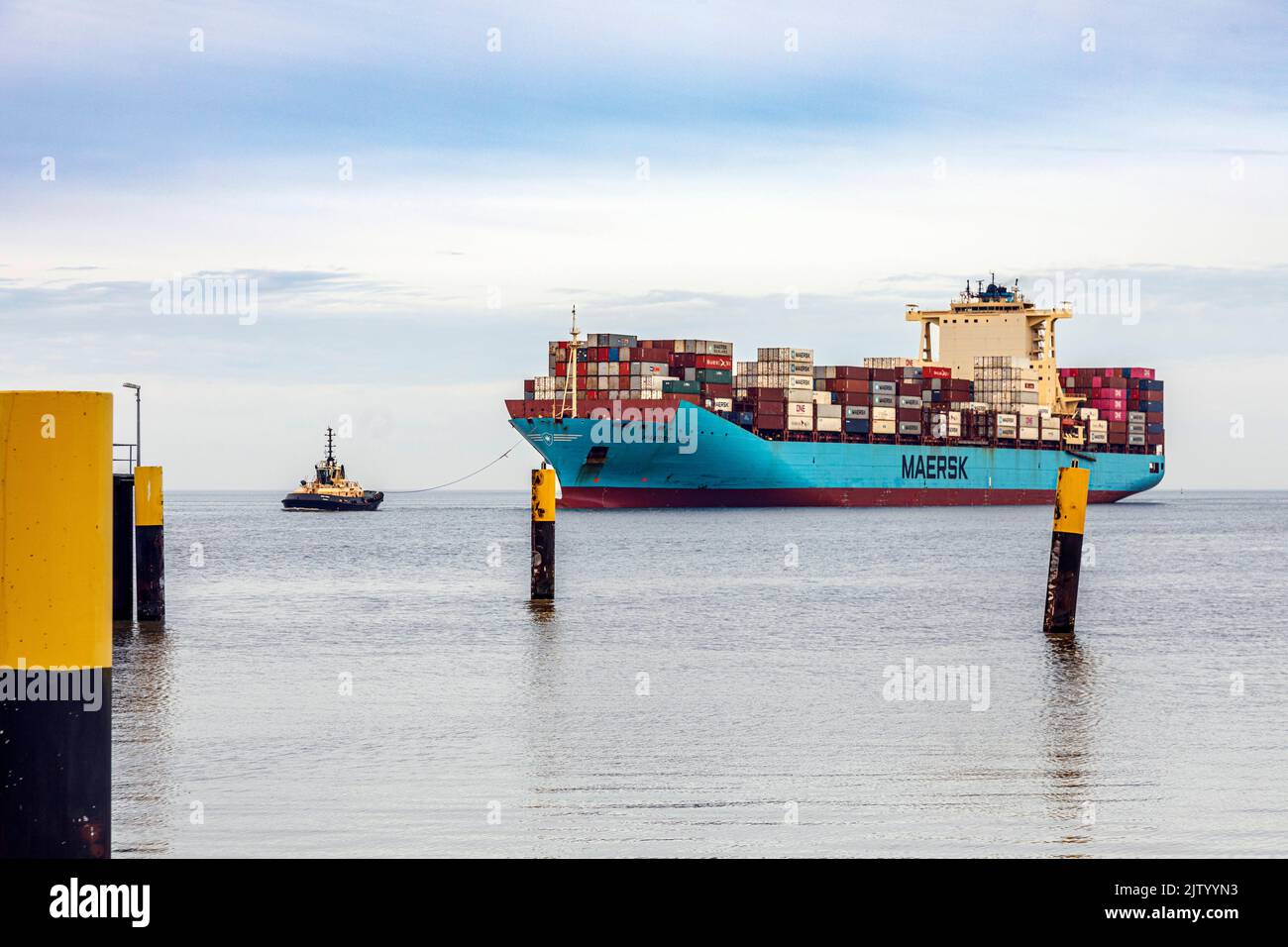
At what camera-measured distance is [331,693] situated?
17828 millimetres

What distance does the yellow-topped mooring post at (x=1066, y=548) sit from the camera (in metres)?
21.4

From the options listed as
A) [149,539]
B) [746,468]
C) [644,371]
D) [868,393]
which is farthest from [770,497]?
[149,539]

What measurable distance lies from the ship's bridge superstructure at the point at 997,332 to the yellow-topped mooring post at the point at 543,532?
71.9 metres

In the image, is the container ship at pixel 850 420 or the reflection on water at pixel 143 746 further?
the container ship at pixel 850 420

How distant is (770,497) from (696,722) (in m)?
67.0

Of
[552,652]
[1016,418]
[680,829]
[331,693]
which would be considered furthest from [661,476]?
[680,829]

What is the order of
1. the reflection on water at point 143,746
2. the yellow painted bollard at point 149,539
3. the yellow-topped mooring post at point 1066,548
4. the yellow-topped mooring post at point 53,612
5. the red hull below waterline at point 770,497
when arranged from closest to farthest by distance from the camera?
the yellow-topped mooring post at point 53,612 → the reflection on water at point 143,746 → the yellow-topped mooring post at point 1066,548 → the yellow painted bollard at point 149,539 → the red hull below waterline at point 770,497

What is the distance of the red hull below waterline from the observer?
254 feet

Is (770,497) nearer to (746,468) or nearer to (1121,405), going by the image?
(746,468)

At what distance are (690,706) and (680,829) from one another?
6595 mm

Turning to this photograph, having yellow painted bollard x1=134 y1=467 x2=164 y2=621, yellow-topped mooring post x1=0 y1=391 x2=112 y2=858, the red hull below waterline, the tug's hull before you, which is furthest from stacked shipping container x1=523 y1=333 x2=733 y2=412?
yellow-topped mooring post x1=0 y1=391 x2=112 y2=858

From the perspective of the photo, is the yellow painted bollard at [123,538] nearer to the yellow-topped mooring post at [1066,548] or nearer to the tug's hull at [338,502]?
the yellow-topped mooring post at [1066,548]

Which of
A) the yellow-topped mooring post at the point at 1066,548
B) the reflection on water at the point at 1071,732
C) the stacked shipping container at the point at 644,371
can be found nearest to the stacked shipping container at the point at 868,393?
the stacked shipping container at the point at 644,371
